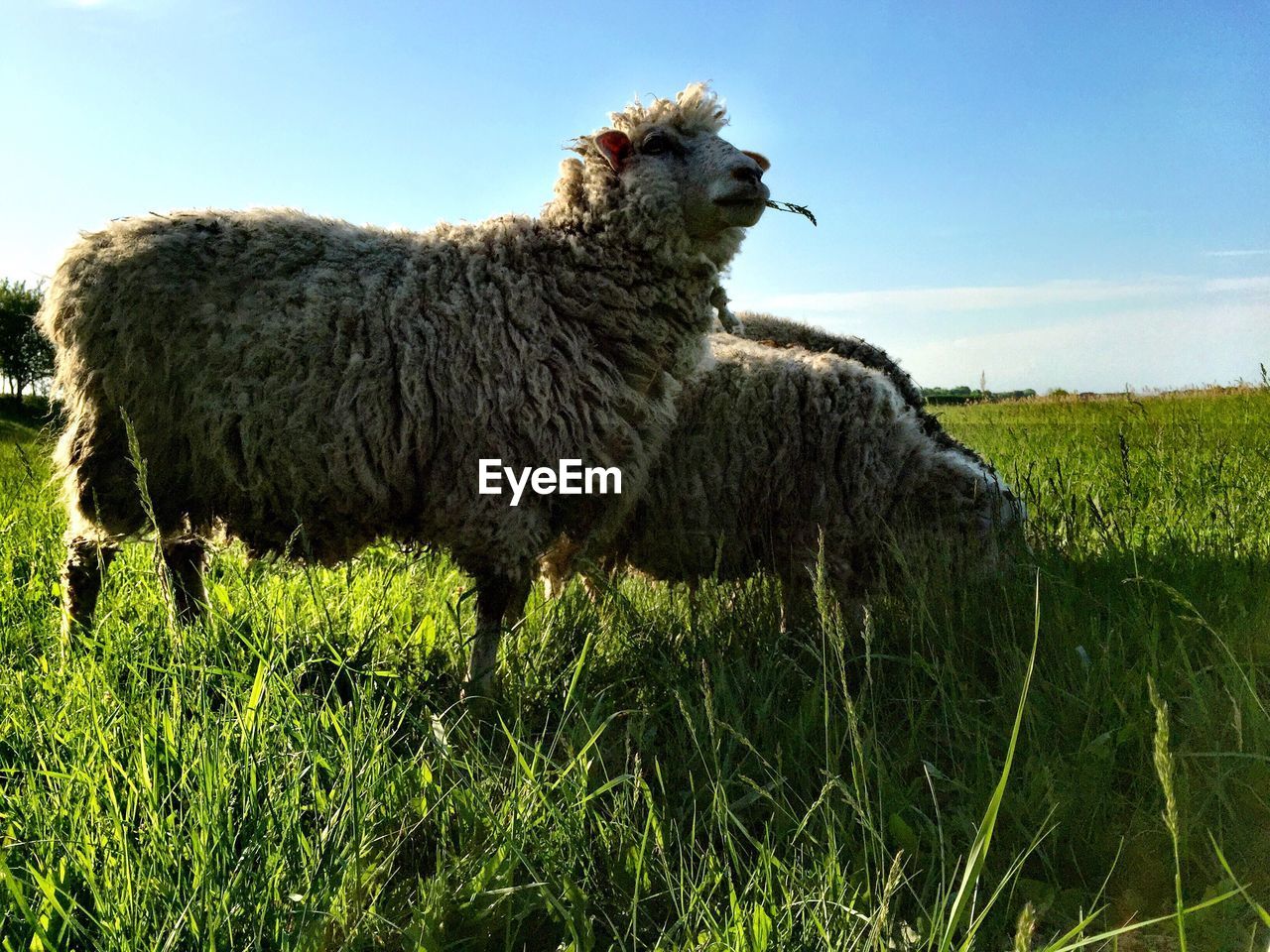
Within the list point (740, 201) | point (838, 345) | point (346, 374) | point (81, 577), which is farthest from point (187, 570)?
point (838, 345)

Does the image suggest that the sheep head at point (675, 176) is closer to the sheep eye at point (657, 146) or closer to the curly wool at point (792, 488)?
the sheep eye at point (657, 146)

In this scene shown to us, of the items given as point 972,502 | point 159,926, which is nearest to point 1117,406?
point 972,502

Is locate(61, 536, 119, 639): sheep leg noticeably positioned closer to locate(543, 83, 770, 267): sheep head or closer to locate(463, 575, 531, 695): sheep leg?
locate(463, 575, 531, 695): sheep leg

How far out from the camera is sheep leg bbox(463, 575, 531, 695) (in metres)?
3.41

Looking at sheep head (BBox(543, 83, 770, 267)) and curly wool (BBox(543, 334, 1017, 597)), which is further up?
sheep head (BBox(543, 83, 770, 267))

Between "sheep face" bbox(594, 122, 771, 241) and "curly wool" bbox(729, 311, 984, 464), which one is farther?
"curly wool" bbox(729, 311, 984, 464)

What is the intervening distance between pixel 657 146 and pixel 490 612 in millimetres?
2075

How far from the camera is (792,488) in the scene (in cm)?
434

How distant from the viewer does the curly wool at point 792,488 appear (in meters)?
4.29

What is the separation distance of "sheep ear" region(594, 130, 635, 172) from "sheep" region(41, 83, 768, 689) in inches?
0.5

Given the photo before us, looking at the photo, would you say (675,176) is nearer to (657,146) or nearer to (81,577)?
(657,146)

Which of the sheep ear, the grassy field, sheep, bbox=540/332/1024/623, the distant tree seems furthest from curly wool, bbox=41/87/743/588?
the distant tree

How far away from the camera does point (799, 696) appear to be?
10.4ft

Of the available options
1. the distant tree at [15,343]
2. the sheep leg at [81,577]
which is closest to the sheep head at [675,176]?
the sheep leg at [81,577]
